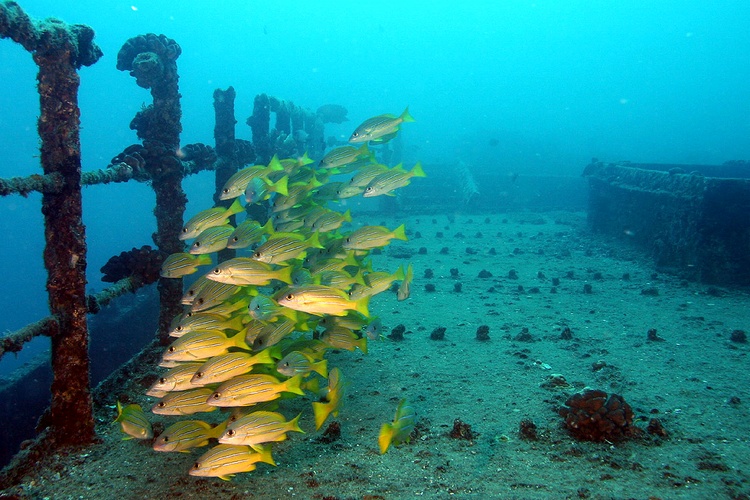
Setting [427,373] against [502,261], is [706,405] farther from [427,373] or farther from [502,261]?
[502,261]

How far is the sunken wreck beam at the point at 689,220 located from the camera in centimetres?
1012

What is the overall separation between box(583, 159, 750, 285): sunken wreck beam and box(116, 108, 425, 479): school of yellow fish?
30.4 ft

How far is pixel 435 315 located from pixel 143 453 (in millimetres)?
5970

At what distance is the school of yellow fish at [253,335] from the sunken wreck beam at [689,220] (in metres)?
9.25

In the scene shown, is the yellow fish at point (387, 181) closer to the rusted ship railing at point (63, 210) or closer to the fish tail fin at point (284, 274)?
the fish tail fin at point (284, 274)

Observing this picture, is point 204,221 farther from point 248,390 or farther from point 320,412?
point 320,412

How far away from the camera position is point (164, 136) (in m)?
Result: 6.43

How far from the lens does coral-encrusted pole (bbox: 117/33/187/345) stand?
6.35 m

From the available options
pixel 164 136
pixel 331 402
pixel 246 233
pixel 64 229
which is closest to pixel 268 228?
pixel 246 233

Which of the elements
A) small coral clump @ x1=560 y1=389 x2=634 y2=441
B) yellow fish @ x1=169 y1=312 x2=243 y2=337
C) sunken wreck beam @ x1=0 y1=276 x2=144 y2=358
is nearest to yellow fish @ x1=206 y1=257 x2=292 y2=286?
yellow fish @ x1=169 y1=312 x2=243 y2=337

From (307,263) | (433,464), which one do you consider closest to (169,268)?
(307,263)

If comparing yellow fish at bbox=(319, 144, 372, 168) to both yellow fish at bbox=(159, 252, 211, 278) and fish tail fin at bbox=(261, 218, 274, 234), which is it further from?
yellow fish at bbox=(159, 252, 211, 278)

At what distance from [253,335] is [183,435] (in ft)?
3.36

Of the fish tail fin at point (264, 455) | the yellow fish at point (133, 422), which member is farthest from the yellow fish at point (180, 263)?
the fish tail fin at point (264, 455)
